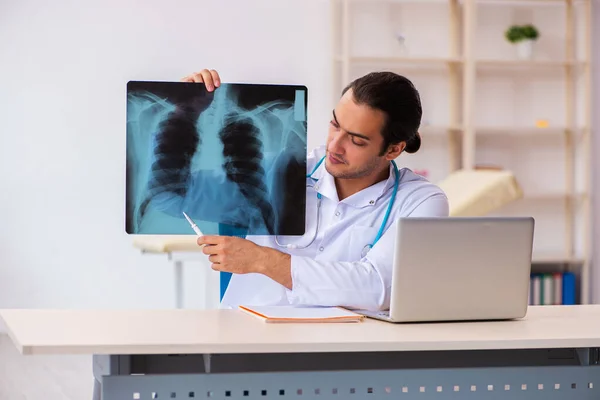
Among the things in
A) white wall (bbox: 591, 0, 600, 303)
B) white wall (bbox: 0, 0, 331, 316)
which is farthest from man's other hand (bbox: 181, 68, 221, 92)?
white wall (bbox: 591, 0, 600, 303)

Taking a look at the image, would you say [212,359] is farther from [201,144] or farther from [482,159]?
[482,159]

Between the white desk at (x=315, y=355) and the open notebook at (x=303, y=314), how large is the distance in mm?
31

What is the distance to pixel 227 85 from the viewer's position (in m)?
1.94

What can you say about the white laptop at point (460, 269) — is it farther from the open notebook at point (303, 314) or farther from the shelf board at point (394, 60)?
the shelf board at point (394, 60)

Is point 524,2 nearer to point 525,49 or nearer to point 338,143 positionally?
point 525,49

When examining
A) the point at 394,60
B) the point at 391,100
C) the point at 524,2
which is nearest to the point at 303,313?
the point at 391,100

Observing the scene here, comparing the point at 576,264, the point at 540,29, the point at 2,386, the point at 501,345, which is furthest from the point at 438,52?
the point at 501,345

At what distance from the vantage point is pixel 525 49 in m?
5.07

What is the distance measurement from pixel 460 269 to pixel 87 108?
364 centimetres

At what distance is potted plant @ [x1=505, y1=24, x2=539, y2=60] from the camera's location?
504 cm

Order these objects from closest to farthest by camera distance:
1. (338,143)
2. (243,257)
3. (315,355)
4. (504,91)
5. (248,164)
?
(315,355) < (243,257) < (248,164) < (338,143) < (504,91)

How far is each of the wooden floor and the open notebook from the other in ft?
6.50

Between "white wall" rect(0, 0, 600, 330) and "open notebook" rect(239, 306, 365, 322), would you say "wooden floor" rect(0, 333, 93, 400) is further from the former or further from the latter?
"open notebook" rect(239, 306, 365, 322)

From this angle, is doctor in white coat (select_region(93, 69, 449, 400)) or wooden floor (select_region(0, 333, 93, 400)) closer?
doctor in white coat (select_region(93, 69, 449, 400))
